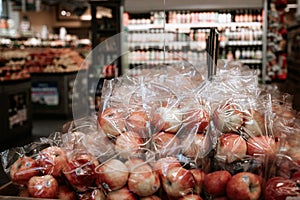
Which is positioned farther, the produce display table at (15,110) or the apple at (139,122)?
the produce display table at (15,110)

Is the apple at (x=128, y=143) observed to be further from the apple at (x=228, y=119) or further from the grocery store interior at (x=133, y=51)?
the grocery store interior at (x=133, y=51)

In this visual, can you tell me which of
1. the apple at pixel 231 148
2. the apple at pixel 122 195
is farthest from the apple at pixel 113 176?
the apple at pixel 231 148

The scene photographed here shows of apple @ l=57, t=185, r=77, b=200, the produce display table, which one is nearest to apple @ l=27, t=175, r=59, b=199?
apple @ l=57, t=185, r=77, b=200

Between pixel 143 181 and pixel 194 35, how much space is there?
20.8 feet

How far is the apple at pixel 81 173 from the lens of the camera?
1.45 meters

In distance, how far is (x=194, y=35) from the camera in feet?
24.6

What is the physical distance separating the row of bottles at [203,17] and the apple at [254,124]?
525 cm

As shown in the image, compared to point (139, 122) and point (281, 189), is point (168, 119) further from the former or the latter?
point (281, 189)

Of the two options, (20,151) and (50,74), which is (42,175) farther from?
(50,74)

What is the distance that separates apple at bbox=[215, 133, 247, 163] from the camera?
1.48m

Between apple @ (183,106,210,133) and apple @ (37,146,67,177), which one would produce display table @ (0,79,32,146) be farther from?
apple @ (183,106,210,133)

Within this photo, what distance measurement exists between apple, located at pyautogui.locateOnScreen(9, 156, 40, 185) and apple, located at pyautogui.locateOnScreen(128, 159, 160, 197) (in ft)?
1.25

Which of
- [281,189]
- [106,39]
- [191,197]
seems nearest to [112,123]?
[191,197]

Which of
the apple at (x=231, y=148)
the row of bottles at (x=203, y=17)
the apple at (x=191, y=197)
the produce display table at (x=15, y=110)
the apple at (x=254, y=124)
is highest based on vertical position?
the row of bottles at (x=203, y=17)
